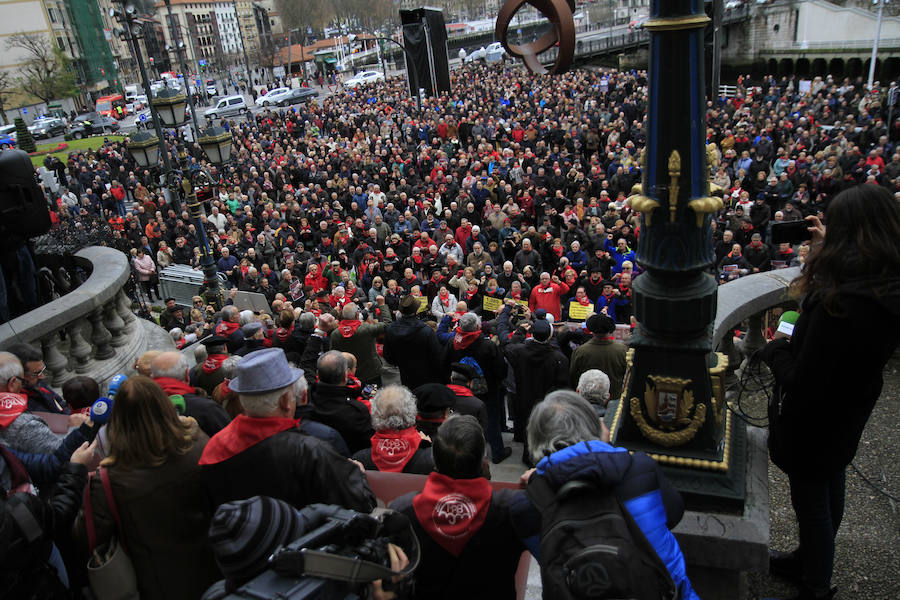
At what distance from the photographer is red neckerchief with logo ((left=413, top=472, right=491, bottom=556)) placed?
240 cm

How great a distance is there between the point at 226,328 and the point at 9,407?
3.53 m

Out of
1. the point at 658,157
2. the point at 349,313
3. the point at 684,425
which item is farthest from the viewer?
the point at 349,313

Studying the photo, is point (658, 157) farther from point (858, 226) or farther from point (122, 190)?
point (122, 190)

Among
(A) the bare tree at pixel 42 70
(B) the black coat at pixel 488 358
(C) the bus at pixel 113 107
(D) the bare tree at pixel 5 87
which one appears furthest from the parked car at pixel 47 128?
(B) the black coat at pixel 488 358

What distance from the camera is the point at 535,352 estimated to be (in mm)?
5410

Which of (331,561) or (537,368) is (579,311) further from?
(331,561)

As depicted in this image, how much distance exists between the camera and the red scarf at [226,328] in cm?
690

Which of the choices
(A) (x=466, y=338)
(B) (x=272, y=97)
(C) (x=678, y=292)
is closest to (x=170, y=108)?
(A) (x=466, y=338)

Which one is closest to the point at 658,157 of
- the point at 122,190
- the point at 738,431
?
the point at 738,431

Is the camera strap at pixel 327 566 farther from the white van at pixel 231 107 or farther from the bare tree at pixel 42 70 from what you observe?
the bare tree at pixel 42 70

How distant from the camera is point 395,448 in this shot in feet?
11.3

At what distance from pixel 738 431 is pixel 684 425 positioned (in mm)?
381

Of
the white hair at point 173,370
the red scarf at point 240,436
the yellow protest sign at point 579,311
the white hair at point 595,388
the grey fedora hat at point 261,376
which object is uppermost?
the grey fedora hat at point 261,376

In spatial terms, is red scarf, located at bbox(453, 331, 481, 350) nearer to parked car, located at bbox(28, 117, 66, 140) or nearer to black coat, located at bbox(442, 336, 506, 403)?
black coat, located at bbox(442, 336, 506, 403)
